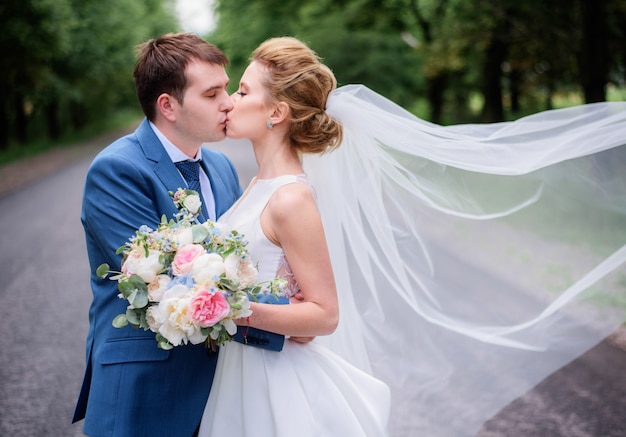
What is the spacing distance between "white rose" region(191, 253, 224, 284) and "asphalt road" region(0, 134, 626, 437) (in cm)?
290

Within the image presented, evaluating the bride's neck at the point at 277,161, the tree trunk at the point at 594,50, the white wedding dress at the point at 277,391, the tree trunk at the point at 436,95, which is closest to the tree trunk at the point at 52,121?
the tree trunk at the point at 436,95

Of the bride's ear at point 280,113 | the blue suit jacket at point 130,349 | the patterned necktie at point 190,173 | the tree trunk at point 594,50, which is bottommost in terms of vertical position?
the blue suit jacket at point 130,349

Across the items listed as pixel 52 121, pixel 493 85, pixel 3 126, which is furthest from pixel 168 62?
pixel 52 121

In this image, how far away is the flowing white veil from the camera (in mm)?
3062

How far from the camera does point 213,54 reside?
8.77 ft

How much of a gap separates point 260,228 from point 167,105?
2.27 ft

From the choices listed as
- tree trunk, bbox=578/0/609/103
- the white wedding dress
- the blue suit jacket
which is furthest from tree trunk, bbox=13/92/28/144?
the white wedding dress

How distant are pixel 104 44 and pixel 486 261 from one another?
30.7m

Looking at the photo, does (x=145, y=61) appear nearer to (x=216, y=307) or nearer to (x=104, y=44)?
(x=216, y=307)

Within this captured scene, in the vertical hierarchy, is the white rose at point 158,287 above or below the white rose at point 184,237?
below

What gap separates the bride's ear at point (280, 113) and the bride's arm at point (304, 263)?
37 centimetres

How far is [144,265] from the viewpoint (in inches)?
78.9

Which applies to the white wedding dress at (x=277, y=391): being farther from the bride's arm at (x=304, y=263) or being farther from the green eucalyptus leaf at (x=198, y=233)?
the green eucalyptus leaf at (x=198, y=233)

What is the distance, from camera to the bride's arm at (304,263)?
92.8 inches
